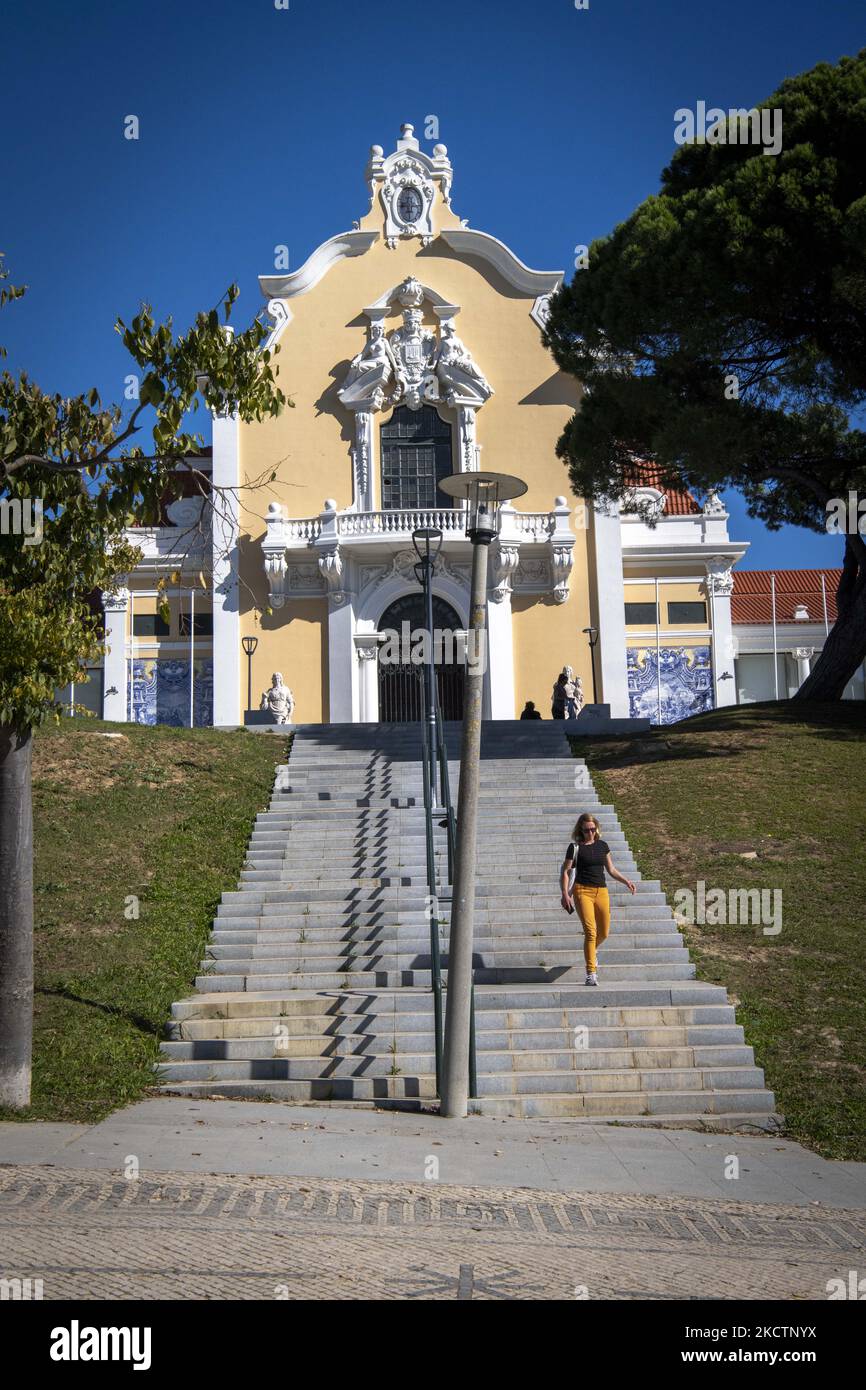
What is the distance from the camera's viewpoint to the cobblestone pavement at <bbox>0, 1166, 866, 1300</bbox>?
5027 millimetres

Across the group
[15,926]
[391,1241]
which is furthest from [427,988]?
[391,1241]

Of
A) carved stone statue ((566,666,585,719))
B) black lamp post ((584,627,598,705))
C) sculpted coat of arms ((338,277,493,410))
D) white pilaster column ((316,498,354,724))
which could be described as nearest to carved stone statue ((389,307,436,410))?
sculpted coat of arms ((338,277,493,410))

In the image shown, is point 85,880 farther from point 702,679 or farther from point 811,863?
point 702,679

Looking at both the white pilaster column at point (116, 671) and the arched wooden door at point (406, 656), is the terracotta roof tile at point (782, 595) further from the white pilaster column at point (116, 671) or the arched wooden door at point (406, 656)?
the white pilaster column at point (116, 671)

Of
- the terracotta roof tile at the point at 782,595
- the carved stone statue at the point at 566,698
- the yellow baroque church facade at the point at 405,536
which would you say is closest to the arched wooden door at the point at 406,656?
the yellow baroque church facade at the point at 405,536

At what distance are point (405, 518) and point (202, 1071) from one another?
18.2m

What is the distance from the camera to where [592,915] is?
1078 centimetres

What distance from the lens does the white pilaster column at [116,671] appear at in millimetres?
27828

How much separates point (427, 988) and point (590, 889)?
1.80 meters

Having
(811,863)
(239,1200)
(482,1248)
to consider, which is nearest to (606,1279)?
(482,1248)

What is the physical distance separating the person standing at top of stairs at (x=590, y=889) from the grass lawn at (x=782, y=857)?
140cm

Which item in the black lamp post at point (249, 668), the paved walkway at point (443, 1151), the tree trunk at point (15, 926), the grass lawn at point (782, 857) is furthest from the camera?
the black lamp post at point (249, 668)

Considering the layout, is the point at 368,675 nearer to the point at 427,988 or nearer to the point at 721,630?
the point at 721,630

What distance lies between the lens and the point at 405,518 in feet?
87.7
